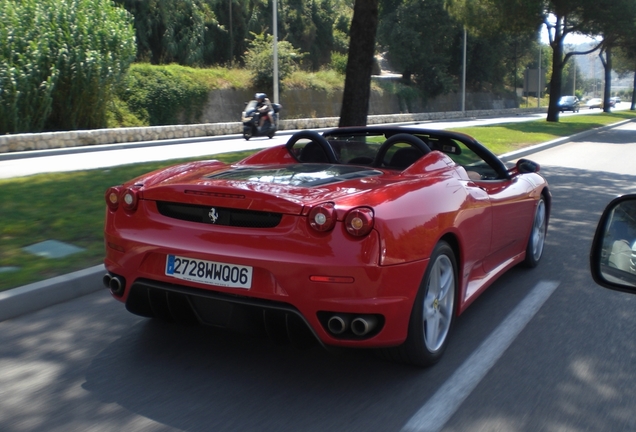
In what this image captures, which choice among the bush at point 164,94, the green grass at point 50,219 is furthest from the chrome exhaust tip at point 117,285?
the bush at point 164,94

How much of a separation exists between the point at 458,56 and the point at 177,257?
198 feet

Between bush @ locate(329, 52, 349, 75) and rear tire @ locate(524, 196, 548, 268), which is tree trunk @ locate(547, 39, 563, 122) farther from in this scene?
rear tire @ locate(524, 196, 548, 268)

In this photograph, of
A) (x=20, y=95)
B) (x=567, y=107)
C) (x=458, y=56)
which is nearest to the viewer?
(x=20, y=95)

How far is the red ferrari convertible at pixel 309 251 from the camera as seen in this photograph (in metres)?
3.50

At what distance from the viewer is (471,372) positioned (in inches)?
156

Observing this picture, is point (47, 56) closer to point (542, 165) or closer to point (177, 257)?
point (542, 165)

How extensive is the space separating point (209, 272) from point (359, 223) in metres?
0.83

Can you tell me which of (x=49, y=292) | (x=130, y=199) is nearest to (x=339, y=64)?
(x=49, y=292)

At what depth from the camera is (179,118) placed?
30844mm

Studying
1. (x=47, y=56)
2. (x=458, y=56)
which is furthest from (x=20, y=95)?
(x=458, y=56)

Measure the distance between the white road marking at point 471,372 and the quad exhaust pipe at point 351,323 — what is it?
473 mm

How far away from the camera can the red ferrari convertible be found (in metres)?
3.50

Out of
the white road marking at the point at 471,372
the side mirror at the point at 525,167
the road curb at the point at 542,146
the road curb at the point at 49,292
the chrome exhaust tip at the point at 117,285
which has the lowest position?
the road curb at the point at 542,146

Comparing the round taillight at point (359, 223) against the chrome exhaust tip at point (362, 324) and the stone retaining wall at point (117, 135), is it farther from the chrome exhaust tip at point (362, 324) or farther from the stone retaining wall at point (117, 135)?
the stone retaining wall at point (117, 135)
